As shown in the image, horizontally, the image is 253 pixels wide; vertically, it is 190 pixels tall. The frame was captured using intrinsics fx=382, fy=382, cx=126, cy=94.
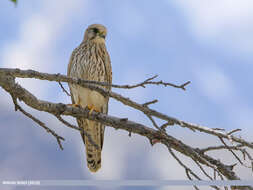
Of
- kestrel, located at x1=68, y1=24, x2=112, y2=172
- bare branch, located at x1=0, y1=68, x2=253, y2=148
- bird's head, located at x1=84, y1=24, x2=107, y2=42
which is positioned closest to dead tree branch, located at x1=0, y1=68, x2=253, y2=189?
bare branch, located at x1=0, y1=68, x2=253, y2=148

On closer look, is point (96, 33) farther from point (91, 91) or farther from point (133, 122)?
point (133, 122)

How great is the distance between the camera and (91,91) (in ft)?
14.3

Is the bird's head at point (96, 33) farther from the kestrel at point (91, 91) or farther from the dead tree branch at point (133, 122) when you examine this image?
the dead tree branch at point (133, 122)

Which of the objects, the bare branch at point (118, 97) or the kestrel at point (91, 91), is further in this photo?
the kestrel at point (91, 91)

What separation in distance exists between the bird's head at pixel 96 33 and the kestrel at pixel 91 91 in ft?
1.09

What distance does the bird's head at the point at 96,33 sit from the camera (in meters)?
5.09

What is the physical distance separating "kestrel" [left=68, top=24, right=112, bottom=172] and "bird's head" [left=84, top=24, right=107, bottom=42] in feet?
1.09

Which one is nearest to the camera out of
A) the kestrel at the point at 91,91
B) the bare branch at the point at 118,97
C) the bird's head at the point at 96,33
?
the bare branch at the point at 118,97

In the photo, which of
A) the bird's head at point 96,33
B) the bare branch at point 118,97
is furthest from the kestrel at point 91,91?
the bare branch at point 118,97

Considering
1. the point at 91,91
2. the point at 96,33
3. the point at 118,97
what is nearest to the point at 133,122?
the point at 118,97

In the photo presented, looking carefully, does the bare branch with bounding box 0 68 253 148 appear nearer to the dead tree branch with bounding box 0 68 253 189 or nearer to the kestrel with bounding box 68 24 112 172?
the dead tree branch with bounding box 0 68 253 189

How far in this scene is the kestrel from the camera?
14.4 feet

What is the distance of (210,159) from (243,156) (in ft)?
0.76

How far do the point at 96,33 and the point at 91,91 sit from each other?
1.12 meters
